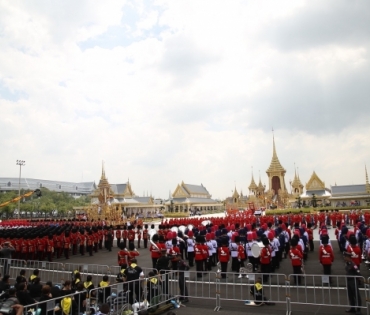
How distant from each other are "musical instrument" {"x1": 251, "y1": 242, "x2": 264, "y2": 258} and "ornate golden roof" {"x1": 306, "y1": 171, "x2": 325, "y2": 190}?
49.4 m

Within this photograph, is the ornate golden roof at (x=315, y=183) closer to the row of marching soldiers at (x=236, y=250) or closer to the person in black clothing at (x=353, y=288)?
the row of marching soldiers at (x=236, y=250)

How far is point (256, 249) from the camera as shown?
38.3 ft

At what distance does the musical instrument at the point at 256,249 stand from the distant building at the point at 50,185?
4353 inches

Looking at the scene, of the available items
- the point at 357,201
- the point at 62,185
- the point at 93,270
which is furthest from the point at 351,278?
→ the point at 62,185

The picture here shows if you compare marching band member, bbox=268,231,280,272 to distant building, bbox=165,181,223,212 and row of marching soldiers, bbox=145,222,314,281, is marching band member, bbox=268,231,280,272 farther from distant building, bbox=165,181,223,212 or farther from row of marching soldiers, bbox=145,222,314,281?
distant building, bbox=165,181,223,212

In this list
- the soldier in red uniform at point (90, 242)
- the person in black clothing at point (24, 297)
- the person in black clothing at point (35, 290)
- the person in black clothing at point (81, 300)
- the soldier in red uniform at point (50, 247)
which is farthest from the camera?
the soldier in red uniform at point (90, 242)

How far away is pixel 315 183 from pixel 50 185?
106 m

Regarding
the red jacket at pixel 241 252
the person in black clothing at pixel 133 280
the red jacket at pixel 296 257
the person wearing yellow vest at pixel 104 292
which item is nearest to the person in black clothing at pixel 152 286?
the person in black clothing at pixel 133 280

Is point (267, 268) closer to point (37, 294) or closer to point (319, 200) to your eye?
point (37, 294)

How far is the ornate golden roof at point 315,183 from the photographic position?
57.3m

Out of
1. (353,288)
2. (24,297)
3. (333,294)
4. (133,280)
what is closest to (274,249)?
(333,294)

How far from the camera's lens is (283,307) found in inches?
337

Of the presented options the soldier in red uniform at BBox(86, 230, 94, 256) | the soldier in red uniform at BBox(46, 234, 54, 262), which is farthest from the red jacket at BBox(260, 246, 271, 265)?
the soldier in red uniform at BBox(86, 230, 94, 256)

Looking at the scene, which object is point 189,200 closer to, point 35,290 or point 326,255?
point 326,255
